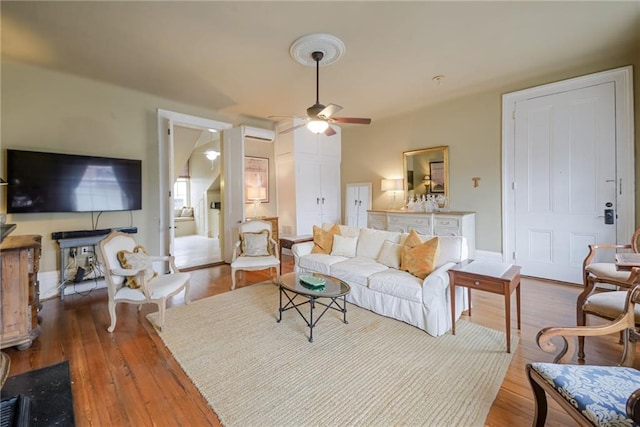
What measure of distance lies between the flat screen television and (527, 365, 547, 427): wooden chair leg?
468 centimetres

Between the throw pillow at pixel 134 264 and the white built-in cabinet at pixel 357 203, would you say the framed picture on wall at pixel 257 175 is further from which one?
the throw pillow at pixel 134 264

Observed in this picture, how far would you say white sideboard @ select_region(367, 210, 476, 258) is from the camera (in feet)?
14.0

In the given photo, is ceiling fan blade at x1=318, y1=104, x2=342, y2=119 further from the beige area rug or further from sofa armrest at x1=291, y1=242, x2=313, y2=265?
the beige area rug

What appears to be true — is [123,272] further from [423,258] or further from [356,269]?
[423,258]

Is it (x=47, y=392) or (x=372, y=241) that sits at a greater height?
(x=372, y=241)

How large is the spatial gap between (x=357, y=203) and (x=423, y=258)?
12.1ft

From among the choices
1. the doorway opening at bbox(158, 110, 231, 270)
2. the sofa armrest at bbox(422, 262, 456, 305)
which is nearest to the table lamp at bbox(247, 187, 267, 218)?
the doorway opening at bbox(158, 110, 231, 270)

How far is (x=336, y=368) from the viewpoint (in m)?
1.98

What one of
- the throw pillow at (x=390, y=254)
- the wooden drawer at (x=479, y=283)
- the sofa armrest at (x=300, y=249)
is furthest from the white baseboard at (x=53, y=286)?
the wooden drawer at (x=479, y=283)

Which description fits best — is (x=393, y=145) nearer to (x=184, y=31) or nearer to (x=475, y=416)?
(x=184, y=31)

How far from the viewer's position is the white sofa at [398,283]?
244 centimetres

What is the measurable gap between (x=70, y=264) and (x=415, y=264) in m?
4.44

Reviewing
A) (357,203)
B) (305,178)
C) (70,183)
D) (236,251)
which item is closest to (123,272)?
(236,251)

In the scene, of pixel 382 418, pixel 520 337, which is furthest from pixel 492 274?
pixel 382 418
